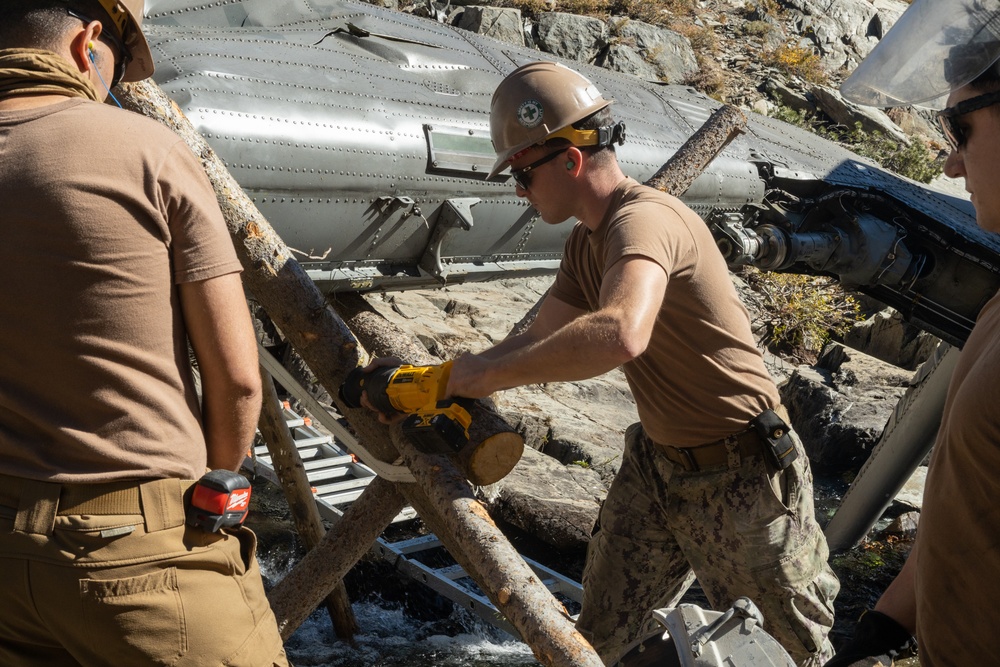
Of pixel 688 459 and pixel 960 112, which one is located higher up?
pixel 960 112

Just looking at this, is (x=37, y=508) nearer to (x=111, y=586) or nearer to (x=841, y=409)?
(x=111, y=586)

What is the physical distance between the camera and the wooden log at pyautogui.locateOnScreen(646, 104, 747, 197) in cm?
488

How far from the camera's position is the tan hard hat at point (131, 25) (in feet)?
6.77

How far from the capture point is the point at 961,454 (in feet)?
6.16

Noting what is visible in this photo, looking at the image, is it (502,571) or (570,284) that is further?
(570,284)

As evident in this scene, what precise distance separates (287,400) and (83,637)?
7.57 metres

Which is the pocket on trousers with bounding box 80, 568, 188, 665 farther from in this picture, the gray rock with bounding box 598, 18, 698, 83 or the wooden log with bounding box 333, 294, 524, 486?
the gray rock with bounding box 598, 18, 698, 83

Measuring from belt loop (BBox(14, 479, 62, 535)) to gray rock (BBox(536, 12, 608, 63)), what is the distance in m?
16.7

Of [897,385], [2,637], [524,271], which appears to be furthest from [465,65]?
[897,385]

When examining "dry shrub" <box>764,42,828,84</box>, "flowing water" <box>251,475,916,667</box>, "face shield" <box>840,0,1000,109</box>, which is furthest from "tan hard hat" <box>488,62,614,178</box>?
"dry shrub" <box>764,42,828,84</box>

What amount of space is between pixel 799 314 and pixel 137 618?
13345 millimetres

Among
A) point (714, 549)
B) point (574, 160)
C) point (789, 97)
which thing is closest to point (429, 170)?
point (574, 160)

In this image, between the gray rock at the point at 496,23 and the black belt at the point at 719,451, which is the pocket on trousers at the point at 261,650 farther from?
the gray rock at the point at 496,23

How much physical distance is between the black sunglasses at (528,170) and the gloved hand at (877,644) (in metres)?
1.71
